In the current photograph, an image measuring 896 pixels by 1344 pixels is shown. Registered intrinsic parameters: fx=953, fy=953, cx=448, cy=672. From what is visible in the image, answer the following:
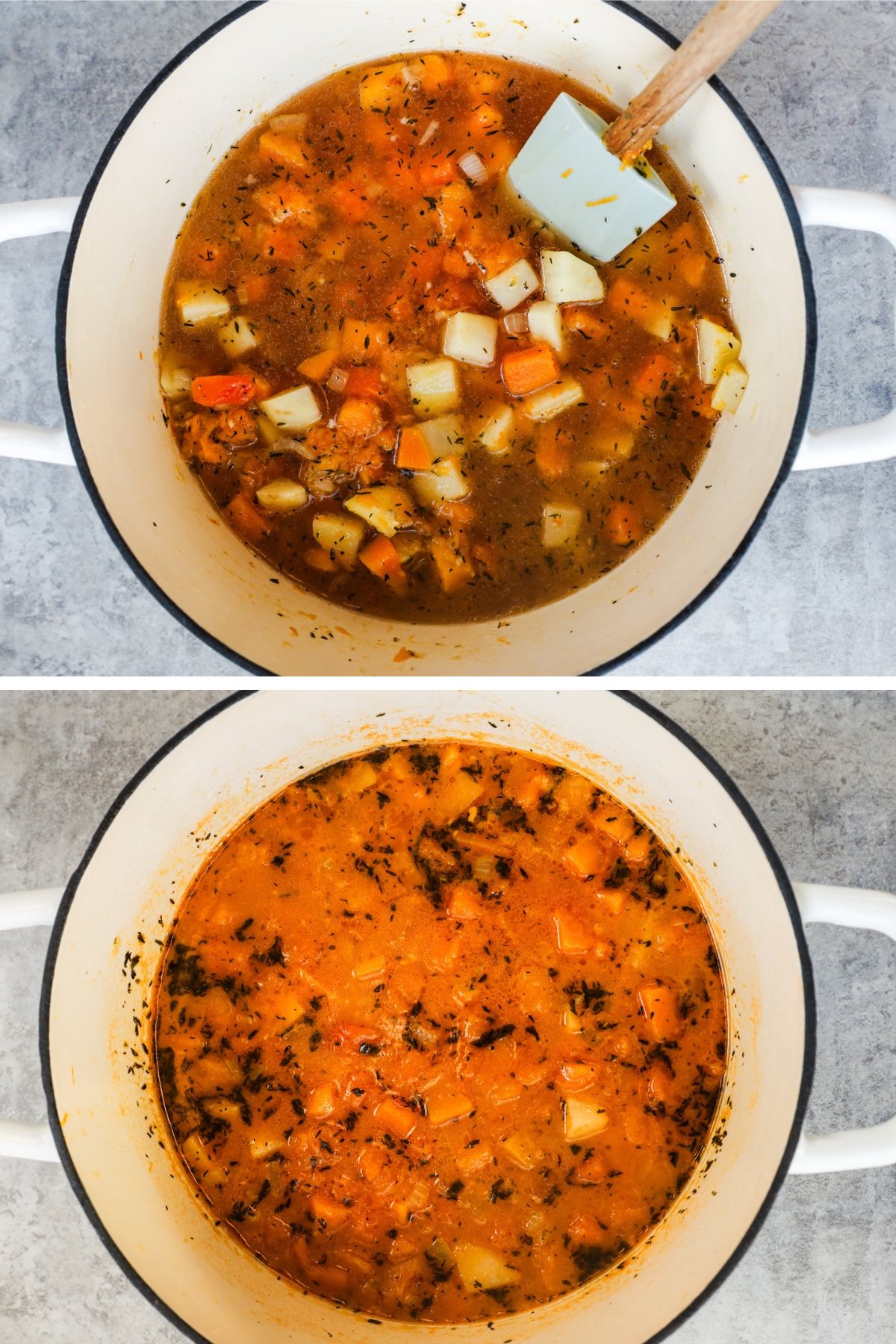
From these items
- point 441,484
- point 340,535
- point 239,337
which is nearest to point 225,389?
point 239,337

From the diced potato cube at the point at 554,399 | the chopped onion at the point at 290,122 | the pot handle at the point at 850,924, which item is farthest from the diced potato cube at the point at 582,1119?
the chopped onion at the point at 290,122

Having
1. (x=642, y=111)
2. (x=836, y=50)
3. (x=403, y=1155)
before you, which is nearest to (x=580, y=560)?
(x=642, y=111)

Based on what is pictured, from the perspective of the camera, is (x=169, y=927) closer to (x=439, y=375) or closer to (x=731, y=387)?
(x=439, y=375)

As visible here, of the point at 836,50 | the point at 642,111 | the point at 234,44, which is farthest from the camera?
the point at 836,50

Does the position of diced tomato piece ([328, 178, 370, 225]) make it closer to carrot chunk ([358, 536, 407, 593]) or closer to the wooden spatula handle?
the wooden spatula handle

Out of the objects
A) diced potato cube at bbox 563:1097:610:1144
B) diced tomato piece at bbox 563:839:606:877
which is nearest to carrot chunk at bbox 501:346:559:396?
diced tomato piece at bbox 563:839:606:877

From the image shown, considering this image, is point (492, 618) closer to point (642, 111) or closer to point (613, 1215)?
point (642, 111)
